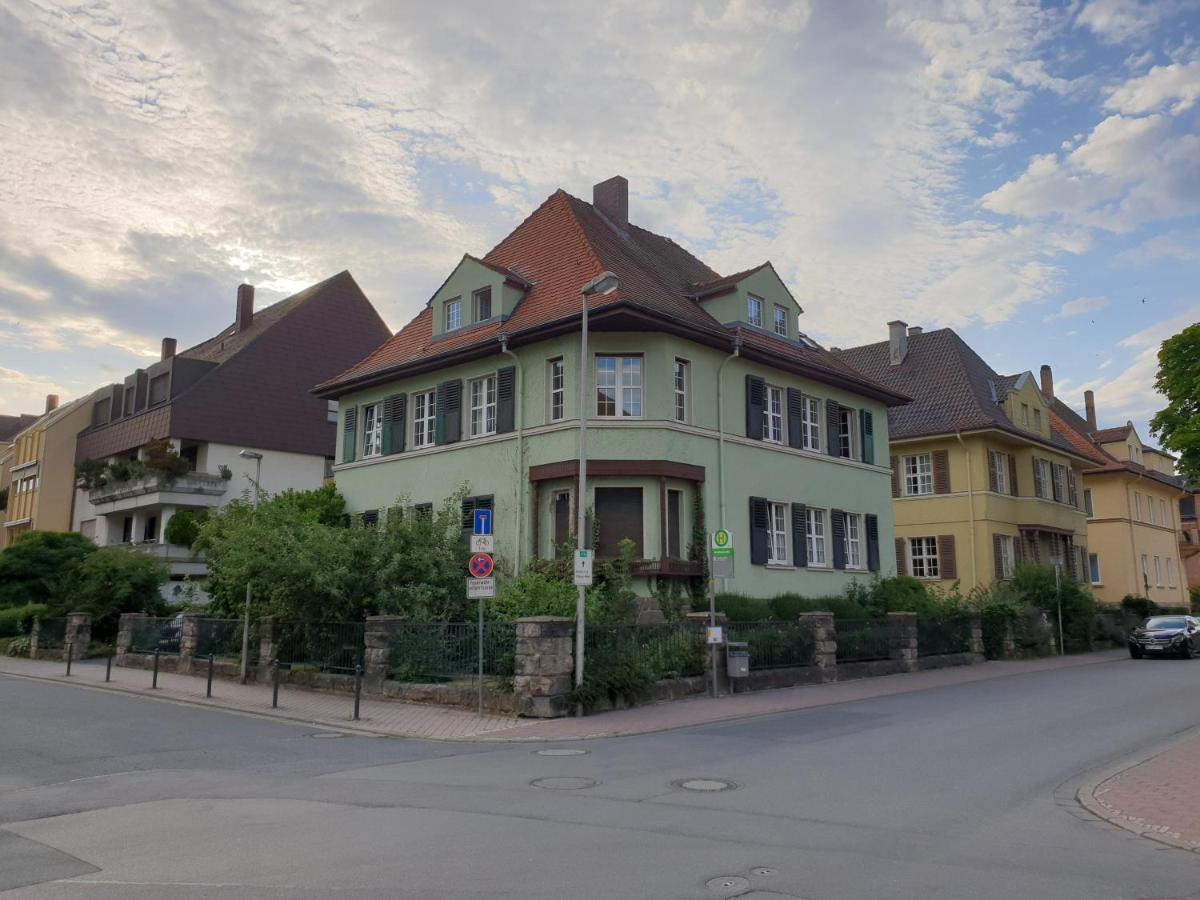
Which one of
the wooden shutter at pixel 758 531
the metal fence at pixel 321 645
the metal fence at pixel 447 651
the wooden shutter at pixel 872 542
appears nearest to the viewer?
the metal fence at pixel 447 651

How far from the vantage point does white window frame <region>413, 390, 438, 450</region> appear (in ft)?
96.6

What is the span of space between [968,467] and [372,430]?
23272 mm

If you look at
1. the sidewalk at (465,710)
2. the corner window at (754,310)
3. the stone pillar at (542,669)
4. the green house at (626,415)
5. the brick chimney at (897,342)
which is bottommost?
the sidewalk at (465,710)

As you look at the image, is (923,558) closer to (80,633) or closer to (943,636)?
(943,636)

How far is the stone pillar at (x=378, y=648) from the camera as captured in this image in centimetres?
1984

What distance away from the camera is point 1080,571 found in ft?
152

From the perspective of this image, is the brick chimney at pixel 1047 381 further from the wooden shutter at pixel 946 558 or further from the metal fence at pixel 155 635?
the metal fence at pixel 155 635

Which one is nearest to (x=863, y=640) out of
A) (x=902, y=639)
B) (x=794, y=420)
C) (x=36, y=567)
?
(x=902, y=639)

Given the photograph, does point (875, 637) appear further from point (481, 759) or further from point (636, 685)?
point (481, 759)

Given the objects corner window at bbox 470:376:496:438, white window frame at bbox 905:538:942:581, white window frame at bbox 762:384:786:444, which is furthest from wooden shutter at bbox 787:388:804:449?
white window frame at bbox 905:538:942:581

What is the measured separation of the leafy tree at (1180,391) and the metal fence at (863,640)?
52.1ft

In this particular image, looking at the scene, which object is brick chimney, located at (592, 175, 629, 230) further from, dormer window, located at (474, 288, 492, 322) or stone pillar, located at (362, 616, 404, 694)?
stone pillar, located at (362, 616, 404, 694)

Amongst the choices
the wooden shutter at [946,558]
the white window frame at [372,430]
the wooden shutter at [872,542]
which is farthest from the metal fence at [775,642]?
the wooden shutter at [946,558]

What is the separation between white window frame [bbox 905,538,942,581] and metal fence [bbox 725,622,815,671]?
1935 centimetres
